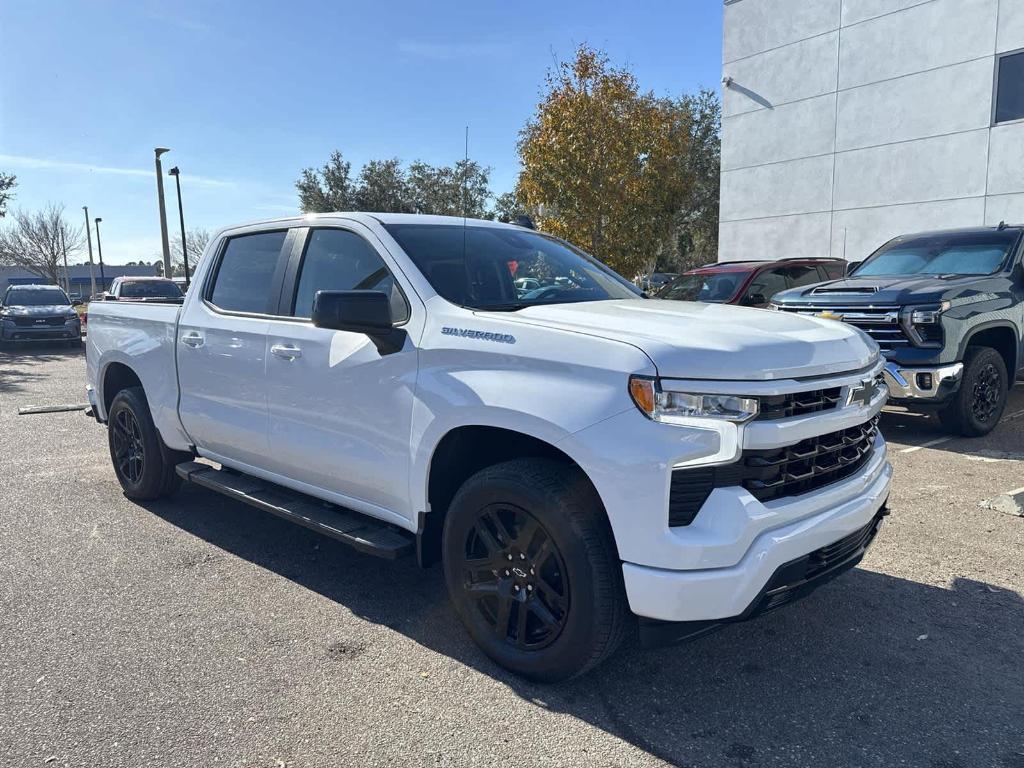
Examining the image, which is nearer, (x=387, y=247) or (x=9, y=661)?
(x=9, y=661)

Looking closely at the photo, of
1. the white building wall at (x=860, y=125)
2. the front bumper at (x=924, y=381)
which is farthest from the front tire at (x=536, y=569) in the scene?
the white building wall at (x=860, y=125)

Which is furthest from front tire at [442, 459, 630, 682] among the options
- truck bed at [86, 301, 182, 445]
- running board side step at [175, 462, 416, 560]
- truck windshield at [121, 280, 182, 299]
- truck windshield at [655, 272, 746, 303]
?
truck windshield at [121, 280, 182, 299]

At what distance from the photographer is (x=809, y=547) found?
2.72 m

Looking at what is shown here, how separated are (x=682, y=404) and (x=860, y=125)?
17.5m

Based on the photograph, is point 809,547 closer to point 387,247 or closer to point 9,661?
point 387,247

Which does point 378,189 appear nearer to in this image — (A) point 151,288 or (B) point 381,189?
(B) point 381,189

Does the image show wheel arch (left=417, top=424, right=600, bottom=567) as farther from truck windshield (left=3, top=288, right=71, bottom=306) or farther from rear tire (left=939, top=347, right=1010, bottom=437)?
truck windshield (left=3, top=288, right=71, bottom=306)

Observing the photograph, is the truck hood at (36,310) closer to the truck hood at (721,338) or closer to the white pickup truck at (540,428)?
the white pickup truck at (540,428)

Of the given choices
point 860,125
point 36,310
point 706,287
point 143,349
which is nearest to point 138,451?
point 143,349

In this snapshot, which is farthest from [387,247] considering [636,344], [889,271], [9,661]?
[889,271]

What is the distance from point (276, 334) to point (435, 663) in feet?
6.07

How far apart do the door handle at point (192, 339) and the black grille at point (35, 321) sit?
16.0 m

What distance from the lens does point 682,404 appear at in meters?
2.57

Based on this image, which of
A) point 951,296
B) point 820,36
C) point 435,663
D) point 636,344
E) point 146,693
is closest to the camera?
point 636,344
